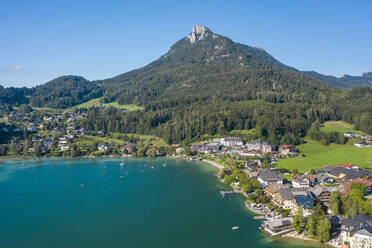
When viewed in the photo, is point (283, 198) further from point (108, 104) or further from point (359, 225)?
point (108, 104)

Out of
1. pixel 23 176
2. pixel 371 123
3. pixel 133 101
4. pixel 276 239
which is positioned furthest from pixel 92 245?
pixel 133 101

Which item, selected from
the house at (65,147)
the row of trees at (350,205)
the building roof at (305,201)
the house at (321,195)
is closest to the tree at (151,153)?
the house at (65,147)

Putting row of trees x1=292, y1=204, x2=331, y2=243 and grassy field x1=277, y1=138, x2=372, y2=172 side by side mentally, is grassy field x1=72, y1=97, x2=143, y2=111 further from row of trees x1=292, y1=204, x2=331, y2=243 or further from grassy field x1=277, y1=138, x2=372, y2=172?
row of trees x1=292, y1=204, x2=331, y2=243

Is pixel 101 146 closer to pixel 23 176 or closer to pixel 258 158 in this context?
pixel 23 176

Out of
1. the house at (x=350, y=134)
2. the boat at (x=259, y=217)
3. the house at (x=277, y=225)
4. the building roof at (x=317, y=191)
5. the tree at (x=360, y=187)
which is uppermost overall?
the house at (x=350, y=134)

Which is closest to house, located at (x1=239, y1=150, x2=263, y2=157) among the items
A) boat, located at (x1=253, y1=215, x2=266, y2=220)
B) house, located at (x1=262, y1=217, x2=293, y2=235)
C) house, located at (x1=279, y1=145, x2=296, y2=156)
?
house, located at (x1=279, y1=145, x2=296, y2=156)

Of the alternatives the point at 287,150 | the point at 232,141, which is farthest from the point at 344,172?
the point at 232,141

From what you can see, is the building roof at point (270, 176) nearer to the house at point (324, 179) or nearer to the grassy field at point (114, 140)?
the house at point (324, 179)
